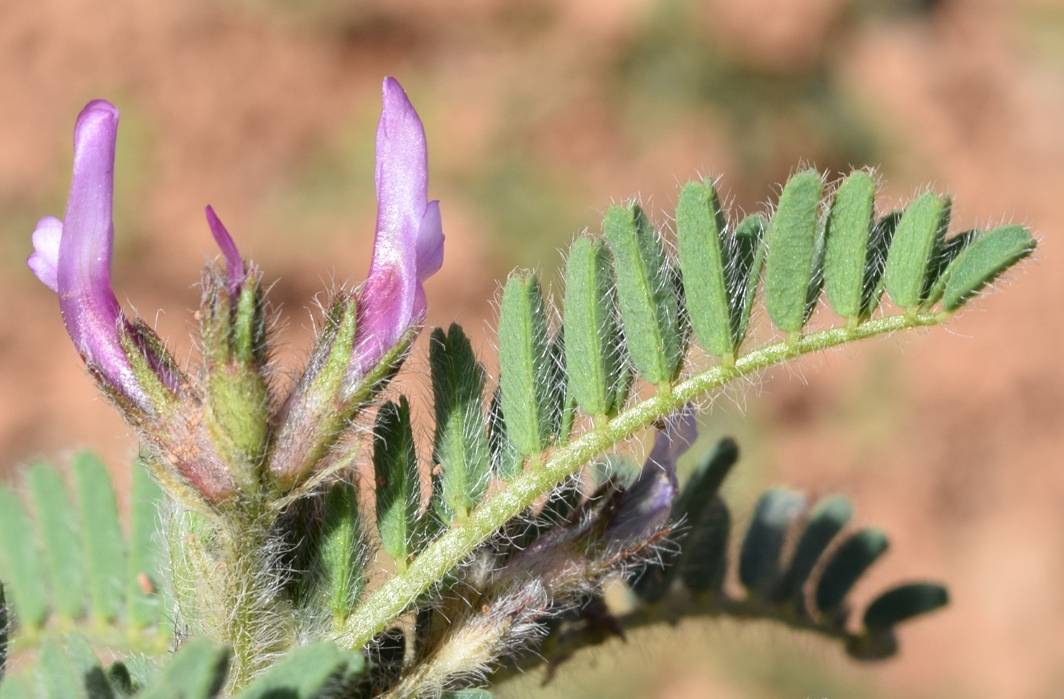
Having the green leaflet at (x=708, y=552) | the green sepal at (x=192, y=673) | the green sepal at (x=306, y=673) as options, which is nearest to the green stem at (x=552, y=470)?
the green sepal at (x=306, y=673)

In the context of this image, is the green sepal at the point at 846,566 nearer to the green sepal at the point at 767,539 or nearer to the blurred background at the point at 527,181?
the green sepal at the point at 767,539

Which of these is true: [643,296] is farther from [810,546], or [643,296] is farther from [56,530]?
[56,530]

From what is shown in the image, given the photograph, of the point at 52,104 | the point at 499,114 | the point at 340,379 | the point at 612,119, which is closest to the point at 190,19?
the point at 52,104

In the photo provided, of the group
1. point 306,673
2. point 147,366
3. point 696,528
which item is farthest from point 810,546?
point 147,366

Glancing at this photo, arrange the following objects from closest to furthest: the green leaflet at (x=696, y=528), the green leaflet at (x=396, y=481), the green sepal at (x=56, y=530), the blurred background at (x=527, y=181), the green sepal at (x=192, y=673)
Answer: the green sepal at (x=192, y=673) < the green leaflet at (x=396, y=481) < the green leaflet at (x=696, y=528) < the green sepal at (x=56, y=530) < the blurred background at (x=527, y=181)

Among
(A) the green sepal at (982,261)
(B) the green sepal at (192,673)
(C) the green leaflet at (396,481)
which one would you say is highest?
(A) the green sepal at (982,261)

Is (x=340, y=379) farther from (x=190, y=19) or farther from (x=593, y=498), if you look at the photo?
(x=190, y=19)
